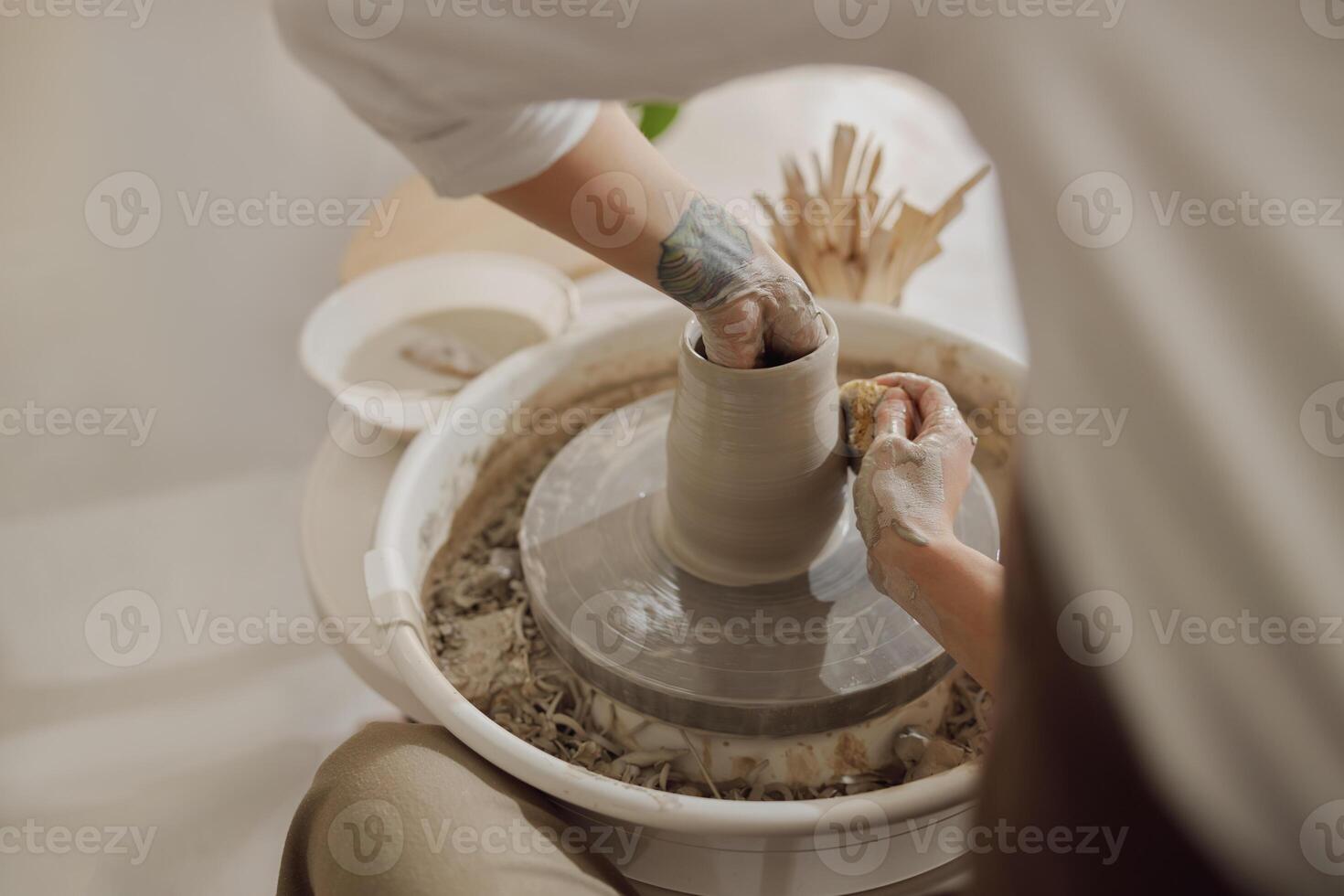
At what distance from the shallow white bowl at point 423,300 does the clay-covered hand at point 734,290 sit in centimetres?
82

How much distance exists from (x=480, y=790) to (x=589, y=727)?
0.25 metres

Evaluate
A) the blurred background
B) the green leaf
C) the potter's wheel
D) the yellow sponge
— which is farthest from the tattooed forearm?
the green leaf

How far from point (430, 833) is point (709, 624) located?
446mm

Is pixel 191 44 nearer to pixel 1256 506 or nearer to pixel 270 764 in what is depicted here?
pixel 270 764

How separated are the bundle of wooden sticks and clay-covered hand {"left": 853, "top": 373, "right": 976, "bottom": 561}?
2.39ft

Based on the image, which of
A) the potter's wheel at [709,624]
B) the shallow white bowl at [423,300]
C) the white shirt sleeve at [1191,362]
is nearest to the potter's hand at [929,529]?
the potter's wheel at [709,624]

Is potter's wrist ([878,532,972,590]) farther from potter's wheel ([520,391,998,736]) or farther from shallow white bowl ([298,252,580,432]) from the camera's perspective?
shallow white bowl ([298,252,580,432])

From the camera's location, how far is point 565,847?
1.10 m

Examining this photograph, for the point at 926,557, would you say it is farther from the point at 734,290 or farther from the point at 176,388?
the point at 176,388

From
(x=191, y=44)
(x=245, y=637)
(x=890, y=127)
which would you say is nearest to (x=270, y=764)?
(x=245, y=637)

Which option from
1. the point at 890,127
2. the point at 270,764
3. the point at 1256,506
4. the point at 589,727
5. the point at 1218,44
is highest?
the point at 1218,44

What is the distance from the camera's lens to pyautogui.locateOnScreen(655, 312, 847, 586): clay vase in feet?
3.80

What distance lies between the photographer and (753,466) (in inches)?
47.6

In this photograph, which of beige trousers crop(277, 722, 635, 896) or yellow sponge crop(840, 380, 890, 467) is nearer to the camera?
beige trousers crop(277, 722, 635, 896)
